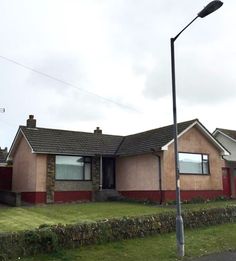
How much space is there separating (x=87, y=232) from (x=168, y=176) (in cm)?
1297

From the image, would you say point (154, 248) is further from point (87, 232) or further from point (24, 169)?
point (24, 169)

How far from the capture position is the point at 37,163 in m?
24.8

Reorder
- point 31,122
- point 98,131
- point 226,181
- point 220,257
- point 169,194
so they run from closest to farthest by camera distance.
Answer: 1. point 220,257
2. point 169,194
3. point 31,122
4. point 226,181
5. point 98,131

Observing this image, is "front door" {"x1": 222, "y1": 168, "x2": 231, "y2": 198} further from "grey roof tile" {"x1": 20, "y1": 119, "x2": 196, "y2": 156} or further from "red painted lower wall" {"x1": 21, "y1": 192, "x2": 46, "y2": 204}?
"red painted lower wall" {"x1": 21, "y1": 192, "x2": 46, "y2": 204}

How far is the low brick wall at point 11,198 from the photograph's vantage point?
2356cm

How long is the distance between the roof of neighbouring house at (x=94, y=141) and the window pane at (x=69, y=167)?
590 mm

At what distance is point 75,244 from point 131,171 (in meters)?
15.5

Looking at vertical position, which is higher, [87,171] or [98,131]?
[98,131]

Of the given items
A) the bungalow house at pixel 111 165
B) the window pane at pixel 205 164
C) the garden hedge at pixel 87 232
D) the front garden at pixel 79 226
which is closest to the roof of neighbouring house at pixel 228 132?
the bungalow house at pixel 111 165

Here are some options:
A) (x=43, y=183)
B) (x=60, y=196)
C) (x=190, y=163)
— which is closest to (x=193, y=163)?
(x=190, y=163)

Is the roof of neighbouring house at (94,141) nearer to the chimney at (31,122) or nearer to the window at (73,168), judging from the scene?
the chimney at (31,122)

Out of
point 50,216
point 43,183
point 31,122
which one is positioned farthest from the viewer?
point 31,122

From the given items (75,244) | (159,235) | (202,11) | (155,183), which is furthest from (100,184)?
(202,11)

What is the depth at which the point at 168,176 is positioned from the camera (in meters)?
24.5
